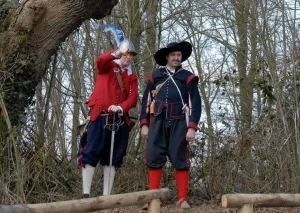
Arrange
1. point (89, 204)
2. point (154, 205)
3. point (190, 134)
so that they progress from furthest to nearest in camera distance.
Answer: point (190, 134), point (154, 205), point (89, 204)

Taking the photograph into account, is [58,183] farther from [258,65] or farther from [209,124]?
[258,65]

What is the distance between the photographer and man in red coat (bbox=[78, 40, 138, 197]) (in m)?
6.41

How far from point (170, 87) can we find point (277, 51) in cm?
290

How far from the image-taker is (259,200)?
507cm

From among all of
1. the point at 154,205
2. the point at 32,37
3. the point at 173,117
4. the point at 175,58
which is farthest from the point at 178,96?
the point at 32,37

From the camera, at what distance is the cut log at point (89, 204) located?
172 inches

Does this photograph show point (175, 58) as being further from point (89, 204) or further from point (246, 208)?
point (89, 204)

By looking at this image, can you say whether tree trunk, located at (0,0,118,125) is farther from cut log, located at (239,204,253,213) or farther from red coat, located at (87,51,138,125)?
cut log, located at (239,204,253,213)

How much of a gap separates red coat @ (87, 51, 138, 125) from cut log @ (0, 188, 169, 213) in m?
1.38

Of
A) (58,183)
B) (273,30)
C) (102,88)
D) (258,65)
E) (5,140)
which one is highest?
(273,30)

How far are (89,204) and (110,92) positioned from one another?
186cm

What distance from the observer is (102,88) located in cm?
647

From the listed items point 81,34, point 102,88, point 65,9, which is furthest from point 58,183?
point 81,34

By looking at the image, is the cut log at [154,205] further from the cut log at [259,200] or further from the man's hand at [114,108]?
the man's hand at [114,108]
